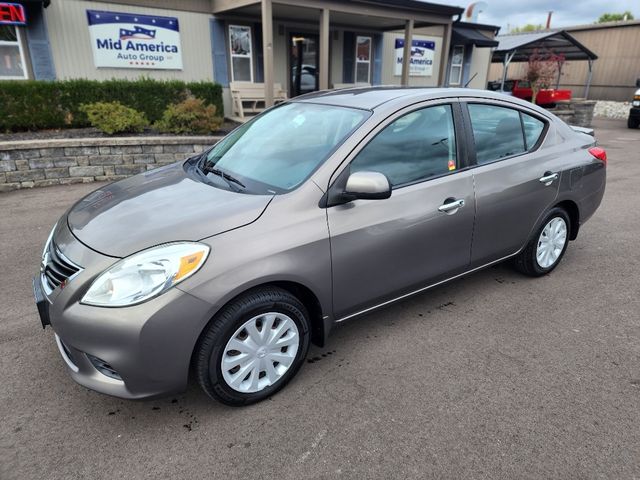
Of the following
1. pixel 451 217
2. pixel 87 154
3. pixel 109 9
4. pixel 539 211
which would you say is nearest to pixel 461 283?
pixel 539 211

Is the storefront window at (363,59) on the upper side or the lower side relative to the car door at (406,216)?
upper

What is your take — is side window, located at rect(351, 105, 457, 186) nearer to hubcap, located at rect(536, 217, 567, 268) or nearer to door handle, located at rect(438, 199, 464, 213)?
door handle, located at rect(438, 199, 464, 213)

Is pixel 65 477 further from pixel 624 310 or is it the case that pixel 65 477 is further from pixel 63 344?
pixel 624 310

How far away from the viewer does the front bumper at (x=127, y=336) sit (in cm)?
208

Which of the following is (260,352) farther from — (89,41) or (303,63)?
(303,63)

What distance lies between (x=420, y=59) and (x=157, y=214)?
656 inches

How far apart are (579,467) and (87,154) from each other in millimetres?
7415

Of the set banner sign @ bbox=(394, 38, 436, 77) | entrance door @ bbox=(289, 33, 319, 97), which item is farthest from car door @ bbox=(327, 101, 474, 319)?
banner sign @ bbox=(394, 38, 436, 77)

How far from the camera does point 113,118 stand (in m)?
7.84

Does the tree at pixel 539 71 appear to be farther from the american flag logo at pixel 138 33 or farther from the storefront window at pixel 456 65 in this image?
the american flag logo at pixel 138 33

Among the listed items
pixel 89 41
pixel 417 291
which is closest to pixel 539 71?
pixel 89 41

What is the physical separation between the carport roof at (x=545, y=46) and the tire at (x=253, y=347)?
21249mm

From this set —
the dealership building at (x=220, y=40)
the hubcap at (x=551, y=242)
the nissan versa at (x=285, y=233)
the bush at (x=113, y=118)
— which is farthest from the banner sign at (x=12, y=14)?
the hubcap at (x=551, y=242)

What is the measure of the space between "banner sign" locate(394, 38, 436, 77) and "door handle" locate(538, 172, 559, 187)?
13.7 m
